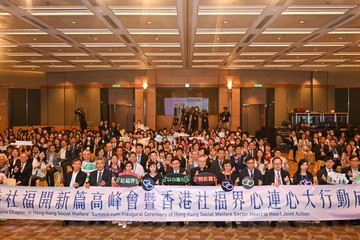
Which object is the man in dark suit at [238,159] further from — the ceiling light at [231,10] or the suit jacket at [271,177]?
the ceiling light at [231,10]

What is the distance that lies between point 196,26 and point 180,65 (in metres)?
10.1

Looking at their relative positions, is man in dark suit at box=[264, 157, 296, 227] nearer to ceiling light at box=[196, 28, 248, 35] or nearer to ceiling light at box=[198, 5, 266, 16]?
ceiling light at box=[198, 5, 266, 16]

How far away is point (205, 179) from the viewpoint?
6836 millimetres

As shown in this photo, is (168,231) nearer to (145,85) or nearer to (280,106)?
(145,85)

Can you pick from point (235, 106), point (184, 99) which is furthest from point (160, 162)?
point (184, 99)

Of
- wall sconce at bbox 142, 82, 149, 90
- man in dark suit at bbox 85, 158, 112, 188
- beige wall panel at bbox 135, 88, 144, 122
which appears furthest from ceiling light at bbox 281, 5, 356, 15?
beige wall panel at bbox 135, 88, 144, 122

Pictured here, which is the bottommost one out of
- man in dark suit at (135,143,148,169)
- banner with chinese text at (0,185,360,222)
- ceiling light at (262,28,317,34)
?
banner with chinese text at (0,185,360,222)

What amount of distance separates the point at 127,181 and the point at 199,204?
55.4 inches

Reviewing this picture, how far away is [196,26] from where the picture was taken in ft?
38.3

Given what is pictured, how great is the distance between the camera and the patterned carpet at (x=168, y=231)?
629 cm

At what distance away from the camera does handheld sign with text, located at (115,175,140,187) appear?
6.77 meters

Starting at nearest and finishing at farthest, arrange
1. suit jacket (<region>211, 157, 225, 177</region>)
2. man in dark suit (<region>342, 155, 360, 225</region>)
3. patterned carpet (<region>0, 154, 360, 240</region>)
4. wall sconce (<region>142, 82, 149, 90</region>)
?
1. patterned carpet (<region>0, 154, 360, 240</region>)
2. man in dark suit (<region>342, 155, 360, 225</region>)
3. suit jacket (<region>211, 157, 225, 177</region>)
4. wall sconce (<region>142, 82, 149, 90</region>)

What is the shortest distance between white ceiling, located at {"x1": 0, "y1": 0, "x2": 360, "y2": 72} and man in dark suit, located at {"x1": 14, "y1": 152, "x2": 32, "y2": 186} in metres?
3.95

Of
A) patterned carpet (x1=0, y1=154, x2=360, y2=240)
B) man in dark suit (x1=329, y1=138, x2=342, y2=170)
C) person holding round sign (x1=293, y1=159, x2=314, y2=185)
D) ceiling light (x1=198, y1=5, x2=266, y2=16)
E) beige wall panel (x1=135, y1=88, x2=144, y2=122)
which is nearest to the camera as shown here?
patterned carpet (x1=0, y1=154, x2=360, y2=240)
